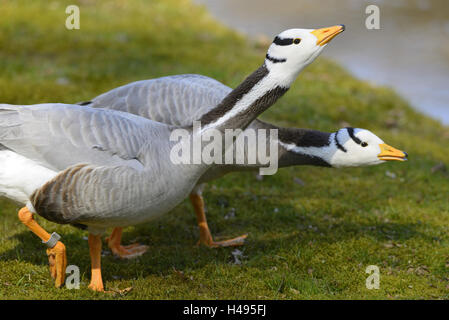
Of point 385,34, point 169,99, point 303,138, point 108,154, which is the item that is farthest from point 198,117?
point 385,34

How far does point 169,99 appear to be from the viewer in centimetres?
626

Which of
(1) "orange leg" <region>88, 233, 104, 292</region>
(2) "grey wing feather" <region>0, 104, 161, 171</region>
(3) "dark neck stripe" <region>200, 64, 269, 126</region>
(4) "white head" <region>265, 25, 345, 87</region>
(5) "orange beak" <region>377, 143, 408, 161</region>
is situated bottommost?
(1) "orange leg" <region>88, 233, 104, 292</region>

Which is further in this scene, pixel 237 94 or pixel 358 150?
pixel 358 150

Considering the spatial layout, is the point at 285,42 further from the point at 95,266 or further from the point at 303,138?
the point at 95,266

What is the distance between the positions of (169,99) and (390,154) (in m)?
2.58

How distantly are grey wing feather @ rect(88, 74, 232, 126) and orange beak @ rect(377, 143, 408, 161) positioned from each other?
6.29 feet

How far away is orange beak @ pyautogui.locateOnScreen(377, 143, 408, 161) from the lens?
18.0 feet

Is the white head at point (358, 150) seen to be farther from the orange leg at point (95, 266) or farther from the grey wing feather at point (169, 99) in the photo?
the orange leg at point (95, 266)

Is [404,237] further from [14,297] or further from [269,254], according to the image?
[14,297]

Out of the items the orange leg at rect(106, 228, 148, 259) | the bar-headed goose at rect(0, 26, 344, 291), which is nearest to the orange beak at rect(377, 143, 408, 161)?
the bar-headed goose at rect(0, 26, 344, 291)

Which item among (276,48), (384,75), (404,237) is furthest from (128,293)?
(384,75)

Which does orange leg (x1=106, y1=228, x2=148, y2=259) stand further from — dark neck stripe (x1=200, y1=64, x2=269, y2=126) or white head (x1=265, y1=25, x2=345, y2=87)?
white head (x1=265, y1=25, x2=345, y2=87)

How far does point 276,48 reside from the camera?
4570 mm

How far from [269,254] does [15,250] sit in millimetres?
2900
